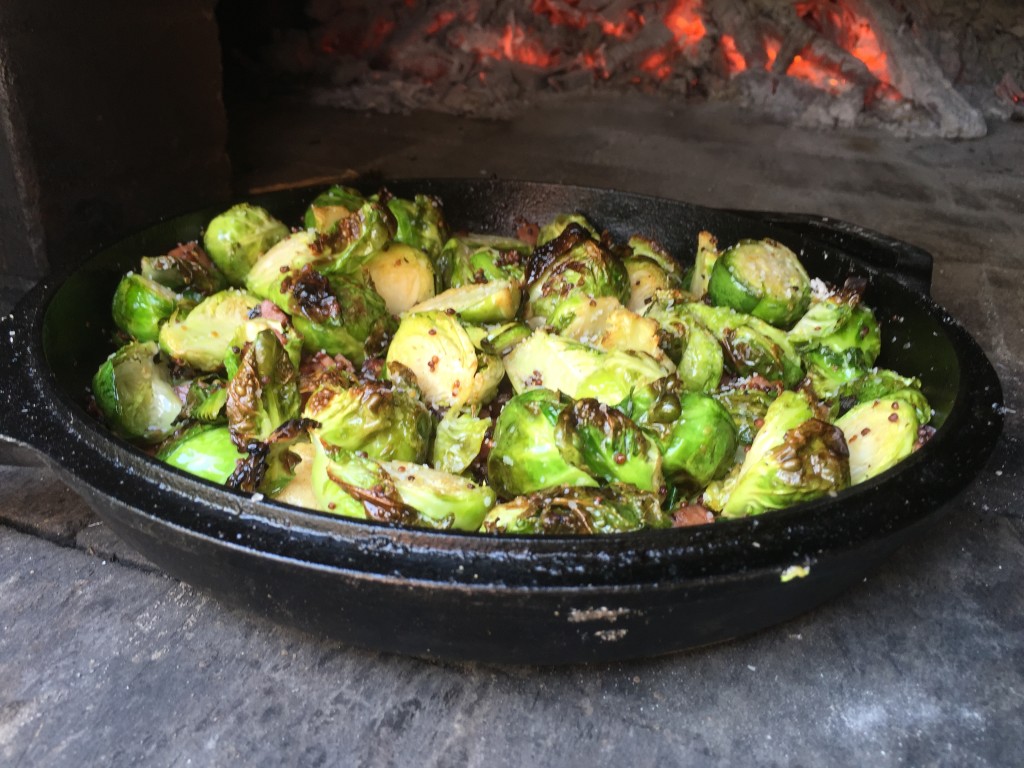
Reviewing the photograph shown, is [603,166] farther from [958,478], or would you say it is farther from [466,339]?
[958,478]

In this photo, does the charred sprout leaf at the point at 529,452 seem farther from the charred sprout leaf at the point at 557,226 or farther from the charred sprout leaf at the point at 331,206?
the charred sprout leaf at the point at 557,226

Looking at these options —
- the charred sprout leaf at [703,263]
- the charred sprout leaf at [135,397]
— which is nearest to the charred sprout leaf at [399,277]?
the charred sprout leaf at [135,397]

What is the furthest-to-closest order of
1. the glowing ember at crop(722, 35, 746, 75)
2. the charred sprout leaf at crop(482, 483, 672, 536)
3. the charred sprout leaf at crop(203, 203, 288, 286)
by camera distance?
the glowing ember at crop(722, 35, 746, 75) < the charred sprout leaf at crop(203, 203, 288, 286) < the charred sprout leaf at crop(482, 483, 672, 536)

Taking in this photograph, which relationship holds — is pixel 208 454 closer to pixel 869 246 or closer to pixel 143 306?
pixel 143 306

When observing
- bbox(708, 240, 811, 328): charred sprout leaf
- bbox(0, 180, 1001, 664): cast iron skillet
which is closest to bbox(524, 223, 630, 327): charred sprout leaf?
bbox(708, 240, 811, 328): charred sprout leaf

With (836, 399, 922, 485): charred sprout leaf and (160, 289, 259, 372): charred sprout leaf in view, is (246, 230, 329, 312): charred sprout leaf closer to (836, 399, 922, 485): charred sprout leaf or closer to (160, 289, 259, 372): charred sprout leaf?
(160, 289, 259, 372): charred sprout leaf

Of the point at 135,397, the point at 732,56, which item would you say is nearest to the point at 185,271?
the point at 135,397
